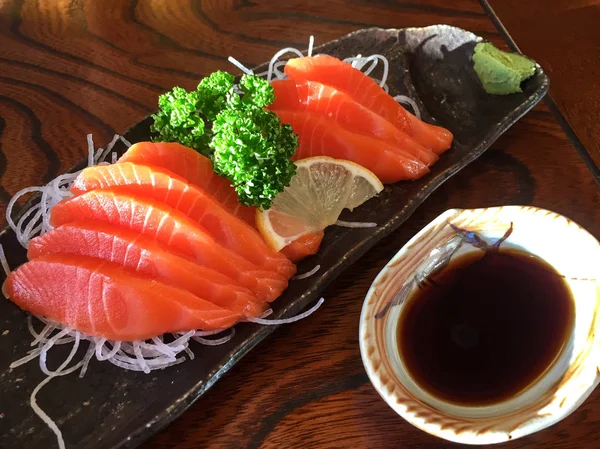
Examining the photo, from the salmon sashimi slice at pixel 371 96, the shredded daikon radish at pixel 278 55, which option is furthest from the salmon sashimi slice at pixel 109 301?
the shredded daikon radish at pixel 278 55

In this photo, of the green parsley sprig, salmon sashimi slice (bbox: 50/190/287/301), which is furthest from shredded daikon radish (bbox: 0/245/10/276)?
the green parsley sprig

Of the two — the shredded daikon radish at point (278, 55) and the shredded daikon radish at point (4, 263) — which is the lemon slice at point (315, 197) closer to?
the shredded daikon radish at point (278, 55)

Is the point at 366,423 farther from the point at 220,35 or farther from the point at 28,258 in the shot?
the point at 220,35

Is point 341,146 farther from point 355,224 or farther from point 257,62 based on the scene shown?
point 257,62

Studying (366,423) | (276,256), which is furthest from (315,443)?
(276,256)

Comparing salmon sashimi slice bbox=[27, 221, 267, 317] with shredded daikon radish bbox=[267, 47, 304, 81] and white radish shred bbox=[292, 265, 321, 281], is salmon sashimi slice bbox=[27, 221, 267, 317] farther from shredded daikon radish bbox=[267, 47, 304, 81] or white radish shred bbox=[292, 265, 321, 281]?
shredded daikon radish bbox=[267, 47, 304, 81]

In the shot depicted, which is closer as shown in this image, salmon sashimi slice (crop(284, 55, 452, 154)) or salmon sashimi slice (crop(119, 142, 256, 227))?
salmon sashimi slice (crop(119, 142, 256, 227))
